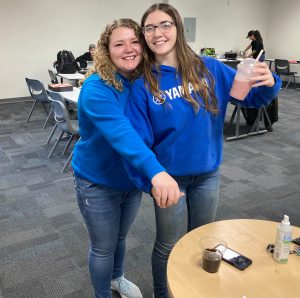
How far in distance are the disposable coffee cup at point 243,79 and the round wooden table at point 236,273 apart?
55cm

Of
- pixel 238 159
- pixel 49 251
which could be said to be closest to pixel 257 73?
pixel 49 251

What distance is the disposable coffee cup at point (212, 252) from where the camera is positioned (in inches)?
44.0

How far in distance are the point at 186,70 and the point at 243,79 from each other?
0.22 m

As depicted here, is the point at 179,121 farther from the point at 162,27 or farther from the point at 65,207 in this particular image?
the point at 65,207

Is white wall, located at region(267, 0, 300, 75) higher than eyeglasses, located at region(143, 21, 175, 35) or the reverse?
the reverse

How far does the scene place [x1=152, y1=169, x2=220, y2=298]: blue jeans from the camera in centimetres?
137

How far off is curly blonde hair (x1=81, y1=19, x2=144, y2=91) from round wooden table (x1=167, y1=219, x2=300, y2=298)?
0.65 m

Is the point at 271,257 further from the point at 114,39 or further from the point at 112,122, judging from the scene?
the point at 114,39

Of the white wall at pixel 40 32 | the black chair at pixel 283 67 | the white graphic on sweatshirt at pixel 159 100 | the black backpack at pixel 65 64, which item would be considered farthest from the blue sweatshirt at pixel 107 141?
the black chair at pixel 283 67

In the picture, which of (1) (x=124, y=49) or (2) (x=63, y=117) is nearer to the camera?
(1) (x=124, y=49)

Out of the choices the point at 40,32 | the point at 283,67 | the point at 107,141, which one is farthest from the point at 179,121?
the point at 283,67

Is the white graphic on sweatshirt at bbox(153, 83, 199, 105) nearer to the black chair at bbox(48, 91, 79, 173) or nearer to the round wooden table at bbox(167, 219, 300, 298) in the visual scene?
the round wooden table at bbox(167, 219, 300, 298)

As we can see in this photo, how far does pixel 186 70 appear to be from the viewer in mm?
1271

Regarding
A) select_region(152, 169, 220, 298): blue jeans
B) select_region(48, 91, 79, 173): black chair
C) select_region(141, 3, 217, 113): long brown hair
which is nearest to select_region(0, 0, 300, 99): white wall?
select_region(48, 91, 79, 173): black chair
